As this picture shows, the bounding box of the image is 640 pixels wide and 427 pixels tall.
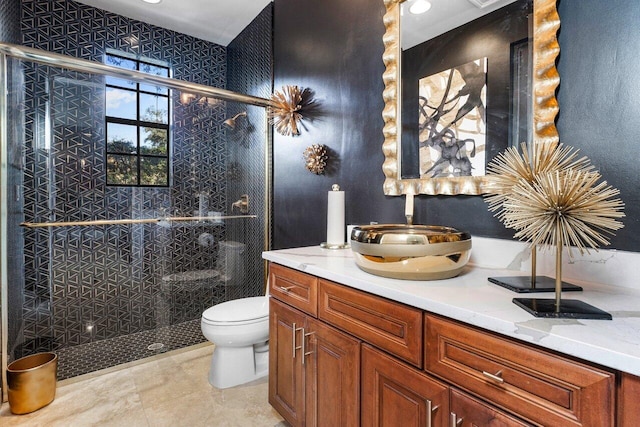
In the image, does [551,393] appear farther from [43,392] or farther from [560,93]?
[43,392]

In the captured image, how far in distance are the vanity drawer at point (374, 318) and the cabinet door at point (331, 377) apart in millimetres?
57

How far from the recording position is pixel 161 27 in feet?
9.60

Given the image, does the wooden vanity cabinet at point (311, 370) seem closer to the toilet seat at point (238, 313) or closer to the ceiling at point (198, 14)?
the toilet seat at point (238, 313)

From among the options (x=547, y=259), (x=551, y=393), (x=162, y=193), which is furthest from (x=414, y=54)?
(x=162, y=193)

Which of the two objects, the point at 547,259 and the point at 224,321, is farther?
the point at 224,321

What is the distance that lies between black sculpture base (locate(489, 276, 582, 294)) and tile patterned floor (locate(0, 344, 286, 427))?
132 centimetres

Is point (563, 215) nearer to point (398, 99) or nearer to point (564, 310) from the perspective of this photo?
point (564, 310)

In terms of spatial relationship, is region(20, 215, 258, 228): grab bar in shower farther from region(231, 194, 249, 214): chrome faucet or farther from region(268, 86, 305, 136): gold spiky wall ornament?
region(268, 86, 305, 136): gold spiky wall ornament

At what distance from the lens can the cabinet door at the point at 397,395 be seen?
33.3 inches

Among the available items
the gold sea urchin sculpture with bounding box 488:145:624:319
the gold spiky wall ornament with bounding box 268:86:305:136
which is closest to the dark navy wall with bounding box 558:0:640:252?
the gold sea urchin sculpture with bounding box 488:145:624:319

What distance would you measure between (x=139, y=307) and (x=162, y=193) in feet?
2.96

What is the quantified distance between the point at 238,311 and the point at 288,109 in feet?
4.65

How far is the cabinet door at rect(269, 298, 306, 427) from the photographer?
4.49 ft

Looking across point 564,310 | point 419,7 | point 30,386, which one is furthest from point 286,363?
point 419,7
